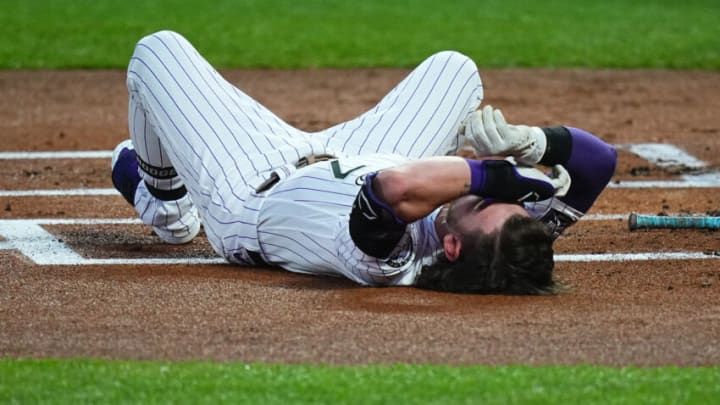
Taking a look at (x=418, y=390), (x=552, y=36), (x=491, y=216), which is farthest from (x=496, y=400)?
(x=552, y=36)

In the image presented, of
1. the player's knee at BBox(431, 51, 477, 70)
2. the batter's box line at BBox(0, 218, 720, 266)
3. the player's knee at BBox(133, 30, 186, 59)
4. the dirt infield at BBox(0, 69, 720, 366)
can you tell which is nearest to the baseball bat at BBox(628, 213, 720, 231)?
the dirt infield at BBox(0, 69, 720, 366)

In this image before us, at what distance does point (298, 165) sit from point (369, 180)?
33.5 inches

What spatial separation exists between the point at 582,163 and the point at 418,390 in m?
1.52

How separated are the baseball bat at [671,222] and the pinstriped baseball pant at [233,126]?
38.4 inches

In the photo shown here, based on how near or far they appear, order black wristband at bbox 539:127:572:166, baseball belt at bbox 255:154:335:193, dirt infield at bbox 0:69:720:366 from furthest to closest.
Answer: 1. baseball belt at bbox 255:154:335:193
2. black wristband at bbox 539:127:572:166
3. dirt infield at bbox 0:69:720:366

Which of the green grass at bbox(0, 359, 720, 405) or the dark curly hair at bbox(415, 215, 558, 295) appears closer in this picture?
the green grass at bbox(0, 359, 720, 405)

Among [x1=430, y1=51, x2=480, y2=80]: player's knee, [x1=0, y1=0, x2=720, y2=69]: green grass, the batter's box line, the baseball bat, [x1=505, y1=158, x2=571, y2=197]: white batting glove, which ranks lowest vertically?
[x1=0, y1=0, x2=720, y2=69]: green grass

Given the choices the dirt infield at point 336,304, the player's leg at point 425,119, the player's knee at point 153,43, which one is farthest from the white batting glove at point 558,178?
the player's knee at point 153,43

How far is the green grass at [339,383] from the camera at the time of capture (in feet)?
13.1

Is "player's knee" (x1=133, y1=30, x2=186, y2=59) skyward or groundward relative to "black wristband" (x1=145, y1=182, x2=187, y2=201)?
skyward

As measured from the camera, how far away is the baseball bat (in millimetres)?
6398

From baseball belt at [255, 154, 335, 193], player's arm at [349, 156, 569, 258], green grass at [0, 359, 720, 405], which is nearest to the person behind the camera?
green grass at [0, 359, 720, 405]

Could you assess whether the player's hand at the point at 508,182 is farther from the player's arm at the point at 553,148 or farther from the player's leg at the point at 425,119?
the player's leg at the point at 425,119

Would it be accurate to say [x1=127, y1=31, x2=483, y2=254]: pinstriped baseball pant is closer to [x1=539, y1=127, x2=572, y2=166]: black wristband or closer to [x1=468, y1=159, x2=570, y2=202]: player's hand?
[x1=539, y1=127, x2=572, y2=166]: black wristband
